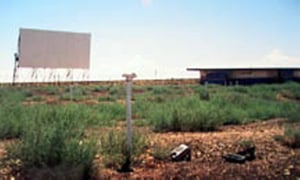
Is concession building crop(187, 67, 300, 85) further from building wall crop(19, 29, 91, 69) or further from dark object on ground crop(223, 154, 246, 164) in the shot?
dark object on ground crop(223, 154, 246, 164)

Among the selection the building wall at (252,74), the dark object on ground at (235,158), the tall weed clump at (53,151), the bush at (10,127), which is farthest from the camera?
the building wall at (252,74)

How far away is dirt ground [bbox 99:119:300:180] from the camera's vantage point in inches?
255

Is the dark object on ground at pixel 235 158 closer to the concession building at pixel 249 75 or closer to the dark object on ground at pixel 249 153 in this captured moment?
the dark object on ground at pixel 249 153

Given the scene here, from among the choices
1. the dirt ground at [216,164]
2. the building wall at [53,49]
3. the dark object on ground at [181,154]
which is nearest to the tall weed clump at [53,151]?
the dirt ground at [216,164]

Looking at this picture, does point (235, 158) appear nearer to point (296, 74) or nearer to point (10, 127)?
point (10, 127)

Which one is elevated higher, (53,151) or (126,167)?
(53,151)

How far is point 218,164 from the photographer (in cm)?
720

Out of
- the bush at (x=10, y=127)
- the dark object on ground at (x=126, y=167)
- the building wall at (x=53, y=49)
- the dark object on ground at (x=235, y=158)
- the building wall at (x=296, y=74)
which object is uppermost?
the building wall at (x=296, y=74)

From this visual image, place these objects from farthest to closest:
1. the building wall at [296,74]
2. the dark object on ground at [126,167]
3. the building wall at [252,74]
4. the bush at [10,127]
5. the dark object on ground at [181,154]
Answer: the building wall at [296,74], the building wall at [252,74], the bush at [10,127], the dark object on ground at [181,154], the dark object on ground at [126,167]

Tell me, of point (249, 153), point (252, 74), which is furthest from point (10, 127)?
point (252, 74)

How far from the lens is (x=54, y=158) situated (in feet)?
20.2

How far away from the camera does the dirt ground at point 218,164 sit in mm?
6477

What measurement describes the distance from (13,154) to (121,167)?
156cm

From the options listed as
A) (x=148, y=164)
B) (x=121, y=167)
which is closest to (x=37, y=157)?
(x=121, y=167)
